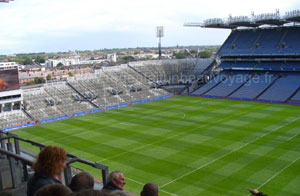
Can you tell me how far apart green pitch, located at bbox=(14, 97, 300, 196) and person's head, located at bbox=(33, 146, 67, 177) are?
1633 cm

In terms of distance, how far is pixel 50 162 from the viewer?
4109mm

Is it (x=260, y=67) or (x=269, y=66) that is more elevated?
(x=269, y=66)

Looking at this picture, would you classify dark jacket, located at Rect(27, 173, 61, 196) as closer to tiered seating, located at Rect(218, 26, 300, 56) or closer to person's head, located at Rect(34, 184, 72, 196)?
person's head, located at Rect(34, 184, 72, 196)

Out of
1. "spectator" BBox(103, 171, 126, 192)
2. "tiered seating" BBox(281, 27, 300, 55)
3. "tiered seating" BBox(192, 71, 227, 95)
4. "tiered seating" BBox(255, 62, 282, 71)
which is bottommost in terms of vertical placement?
"tiered seating" BBox(192, 71, 227, 95)

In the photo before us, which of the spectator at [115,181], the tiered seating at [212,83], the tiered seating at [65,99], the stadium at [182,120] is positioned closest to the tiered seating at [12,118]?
the stadium at [182,120]

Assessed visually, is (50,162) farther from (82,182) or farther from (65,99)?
(65,99)

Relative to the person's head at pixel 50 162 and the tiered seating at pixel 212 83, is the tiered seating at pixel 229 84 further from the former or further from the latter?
the person's head at pixel 50 162

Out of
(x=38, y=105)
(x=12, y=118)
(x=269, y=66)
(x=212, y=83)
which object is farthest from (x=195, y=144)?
(x=269, y=66)

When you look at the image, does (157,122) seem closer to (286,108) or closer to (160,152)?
(160,152)

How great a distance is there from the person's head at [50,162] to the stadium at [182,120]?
644mm

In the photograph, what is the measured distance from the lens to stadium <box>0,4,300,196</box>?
807 inches

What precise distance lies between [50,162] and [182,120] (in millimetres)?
36065

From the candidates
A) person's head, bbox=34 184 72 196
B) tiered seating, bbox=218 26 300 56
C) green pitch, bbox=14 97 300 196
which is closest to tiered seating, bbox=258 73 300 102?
green pitch, bbox=14 97 300 196

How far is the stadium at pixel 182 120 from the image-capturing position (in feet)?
67.3
